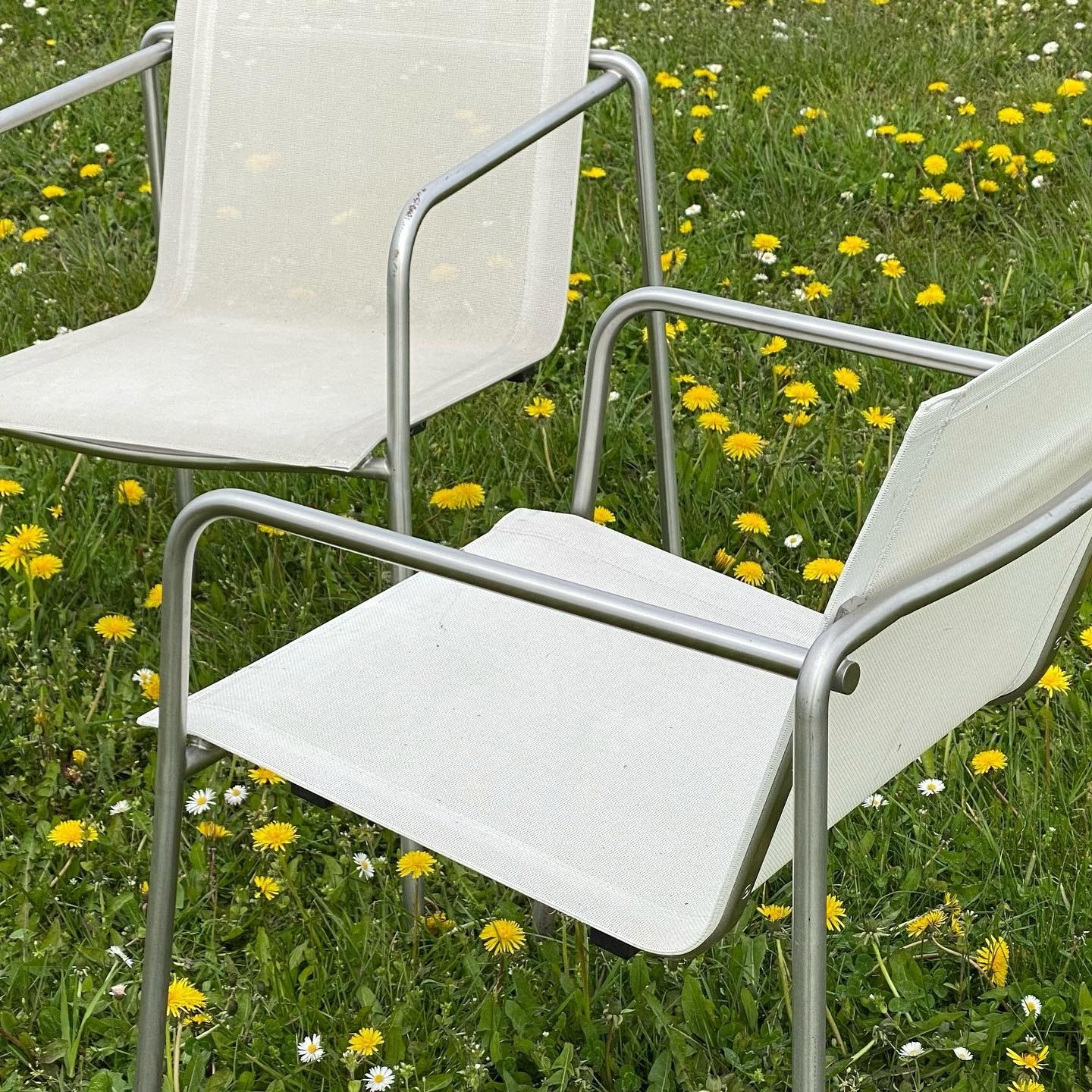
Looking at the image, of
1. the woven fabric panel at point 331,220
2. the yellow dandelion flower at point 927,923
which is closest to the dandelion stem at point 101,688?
the woven fabric panel at point 331,220

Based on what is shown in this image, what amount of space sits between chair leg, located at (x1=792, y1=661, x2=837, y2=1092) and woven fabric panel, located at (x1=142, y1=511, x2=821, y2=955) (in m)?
0.08

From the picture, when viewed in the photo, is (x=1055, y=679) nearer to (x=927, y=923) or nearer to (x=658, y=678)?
(x=927, y=923)

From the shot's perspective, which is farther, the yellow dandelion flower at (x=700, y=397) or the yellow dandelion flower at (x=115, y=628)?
the yellow dandelion flower at (x=700, y=397)

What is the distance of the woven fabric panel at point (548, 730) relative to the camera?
116 cm

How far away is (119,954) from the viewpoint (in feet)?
5.36

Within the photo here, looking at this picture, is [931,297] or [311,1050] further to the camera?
[931,297]

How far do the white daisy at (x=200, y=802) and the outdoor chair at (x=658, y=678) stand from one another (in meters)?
0.40

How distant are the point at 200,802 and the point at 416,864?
12.7 inches

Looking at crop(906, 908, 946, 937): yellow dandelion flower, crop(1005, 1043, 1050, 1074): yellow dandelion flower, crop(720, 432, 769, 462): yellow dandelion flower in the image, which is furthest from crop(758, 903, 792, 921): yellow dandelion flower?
crop(720, 432, 769, 462): yellow dandelion flower

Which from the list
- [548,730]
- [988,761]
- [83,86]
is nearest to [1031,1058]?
[988,761]

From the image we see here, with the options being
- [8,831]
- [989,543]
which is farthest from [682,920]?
[8,831]

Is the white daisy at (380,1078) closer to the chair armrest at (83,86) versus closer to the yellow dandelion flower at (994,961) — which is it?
the yellow dandelion flower at (994,961)

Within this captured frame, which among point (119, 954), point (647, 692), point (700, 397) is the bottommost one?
point (119, 954)

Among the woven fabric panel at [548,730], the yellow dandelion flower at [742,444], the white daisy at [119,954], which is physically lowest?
the white daisy at [119,954]
